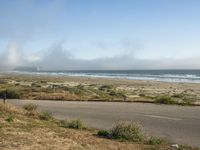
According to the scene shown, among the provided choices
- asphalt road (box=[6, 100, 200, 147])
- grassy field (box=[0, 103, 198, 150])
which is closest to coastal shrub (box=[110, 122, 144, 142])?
grassy field (box=[0, 103, 198, 150])

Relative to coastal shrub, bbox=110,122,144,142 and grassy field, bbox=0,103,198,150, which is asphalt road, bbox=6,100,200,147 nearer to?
coastal shrub, bbox=110,122,144,142

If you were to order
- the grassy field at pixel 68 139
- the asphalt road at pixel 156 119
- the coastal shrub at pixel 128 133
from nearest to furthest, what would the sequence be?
the grassy field at pixel 68 139
the coastal shrub at pixel 128 133
the asphalt road at pixel 156 119

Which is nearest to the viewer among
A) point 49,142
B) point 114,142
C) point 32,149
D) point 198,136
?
point 32,149

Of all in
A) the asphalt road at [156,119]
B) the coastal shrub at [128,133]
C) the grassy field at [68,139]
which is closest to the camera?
the grassy field at [68,139]

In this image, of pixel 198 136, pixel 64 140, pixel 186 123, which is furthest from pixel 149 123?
pixel 64 140

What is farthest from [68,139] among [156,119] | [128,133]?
[156,119]

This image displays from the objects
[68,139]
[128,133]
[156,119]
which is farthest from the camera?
[156,119]

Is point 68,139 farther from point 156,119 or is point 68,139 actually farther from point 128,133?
point 156,119

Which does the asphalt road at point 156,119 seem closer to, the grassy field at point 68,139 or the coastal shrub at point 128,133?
the coastal shrub at point 128,133

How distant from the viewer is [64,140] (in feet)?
48.6

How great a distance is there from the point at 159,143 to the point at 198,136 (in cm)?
419

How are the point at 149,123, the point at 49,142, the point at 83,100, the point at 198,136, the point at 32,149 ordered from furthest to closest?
1. the point at 83,100
2. the point at 149,123
3. the point at 198,136
4. the point at 49,142
5. the point at 32,149

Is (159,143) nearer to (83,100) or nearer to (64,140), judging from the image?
(64,140)

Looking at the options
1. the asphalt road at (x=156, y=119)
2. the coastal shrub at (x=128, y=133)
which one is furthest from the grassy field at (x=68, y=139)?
the asphalt road at (x=156, y=119)
